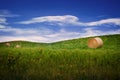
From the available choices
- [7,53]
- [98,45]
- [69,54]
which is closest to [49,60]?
[69,54]

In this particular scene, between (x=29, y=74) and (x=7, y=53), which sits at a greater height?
(x=7, y=53)

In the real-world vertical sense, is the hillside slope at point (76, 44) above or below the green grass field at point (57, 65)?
above

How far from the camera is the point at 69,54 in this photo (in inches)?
281

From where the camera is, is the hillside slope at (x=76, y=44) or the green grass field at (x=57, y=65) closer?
the green grass field at (x=57, y=65)

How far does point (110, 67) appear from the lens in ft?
20.5

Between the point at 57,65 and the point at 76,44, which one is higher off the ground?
the point at 76,44

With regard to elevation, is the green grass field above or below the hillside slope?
below

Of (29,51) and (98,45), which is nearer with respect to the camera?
(29,51)

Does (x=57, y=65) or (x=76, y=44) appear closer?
(x=57, y=65)

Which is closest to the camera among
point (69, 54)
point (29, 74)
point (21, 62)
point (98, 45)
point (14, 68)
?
point (29, 74)

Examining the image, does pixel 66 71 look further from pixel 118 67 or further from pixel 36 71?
pixel 118 67

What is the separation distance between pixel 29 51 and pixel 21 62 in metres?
0.88

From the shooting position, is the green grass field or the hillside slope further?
the hillside slope

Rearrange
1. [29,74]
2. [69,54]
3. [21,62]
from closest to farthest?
1. [29,74]
2. [21,62]
3. [69,54]
